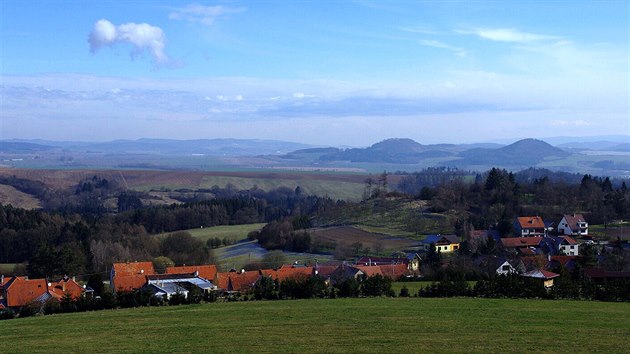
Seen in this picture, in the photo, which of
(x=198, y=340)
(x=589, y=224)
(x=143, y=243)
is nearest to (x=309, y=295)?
(x=198, y=340)

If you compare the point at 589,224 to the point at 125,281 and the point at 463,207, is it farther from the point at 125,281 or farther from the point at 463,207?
the point at 125,281

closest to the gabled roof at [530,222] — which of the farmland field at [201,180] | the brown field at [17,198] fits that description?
the farmland field at [201,180]

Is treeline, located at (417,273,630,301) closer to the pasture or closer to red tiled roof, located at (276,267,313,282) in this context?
red tiled roof, located at (276,267,313,282)

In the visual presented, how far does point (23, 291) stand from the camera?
35.8 meters

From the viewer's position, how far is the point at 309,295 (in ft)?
102

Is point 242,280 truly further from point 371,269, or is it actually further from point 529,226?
point 529,226

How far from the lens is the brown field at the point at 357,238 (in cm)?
5647

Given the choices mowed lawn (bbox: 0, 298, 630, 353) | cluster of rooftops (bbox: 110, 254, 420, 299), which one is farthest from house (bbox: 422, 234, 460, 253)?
mowed lawn (bbox: 0, 298, 630, 353)

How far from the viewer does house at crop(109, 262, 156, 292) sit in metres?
37.9

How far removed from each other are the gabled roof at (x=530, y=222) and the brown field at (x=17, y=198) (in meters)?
72.1

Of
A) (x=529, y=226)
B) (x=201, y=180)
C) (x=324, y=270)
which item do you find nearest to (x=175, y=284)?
(x=324, y=270)

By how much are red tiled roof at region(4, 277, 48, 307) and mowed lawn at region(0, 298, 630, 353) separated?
8.87 meters

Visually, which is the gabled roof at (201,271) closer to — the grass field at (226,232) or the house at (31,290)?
the house at (31,290)

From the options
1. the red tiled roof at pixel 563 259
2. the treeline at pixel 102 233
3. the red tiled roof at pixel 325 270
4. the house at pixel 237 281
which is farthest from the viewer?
the treeline at pixel 102 233
